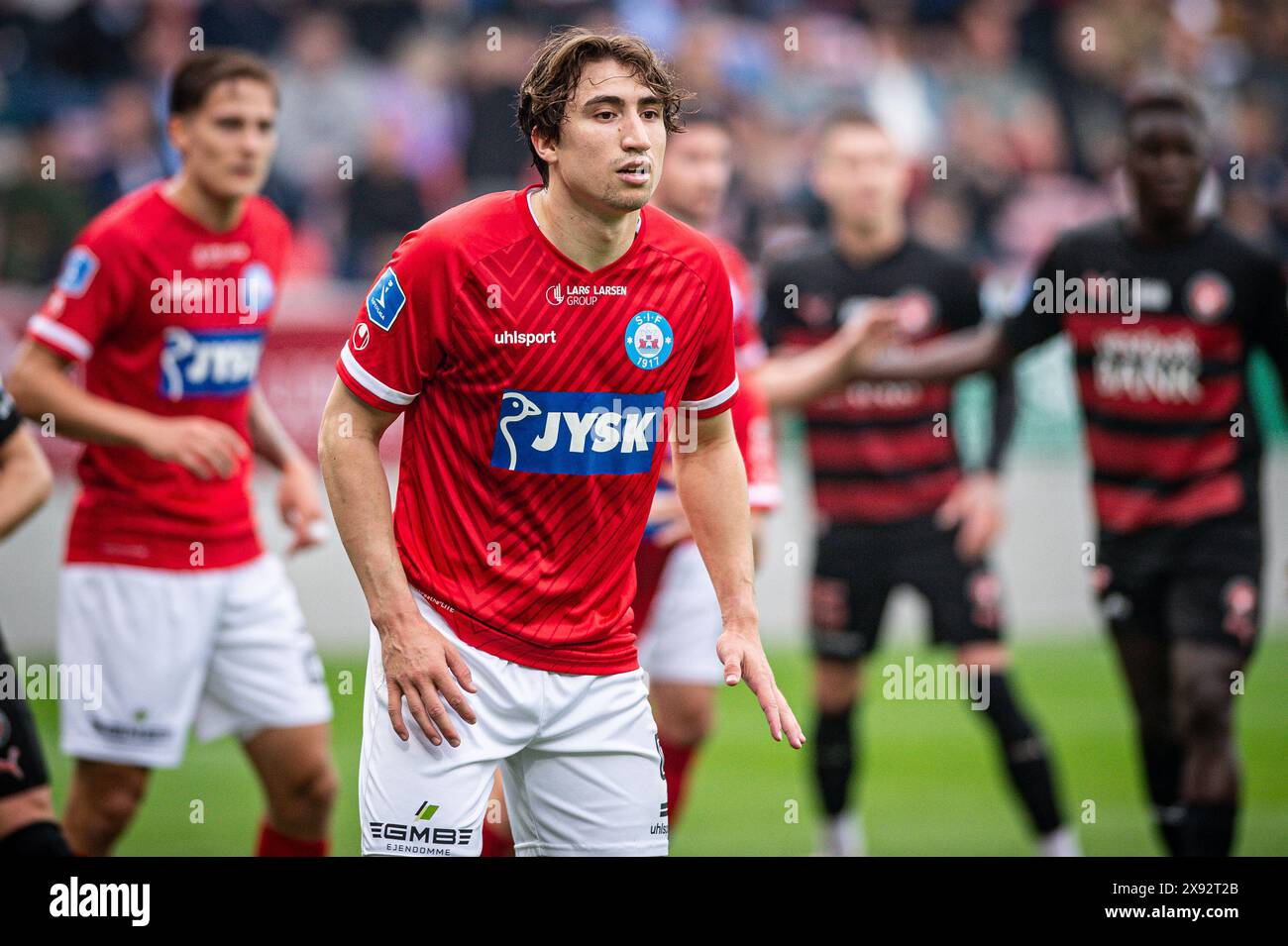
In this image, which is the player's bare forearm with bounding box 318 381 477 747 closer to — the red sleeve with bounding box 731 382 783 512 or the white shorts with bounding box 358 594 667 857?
the white shorts with bounding box 358 594 667 857

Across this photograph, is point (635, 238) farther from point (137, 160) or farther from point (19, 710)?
point (137, 160)

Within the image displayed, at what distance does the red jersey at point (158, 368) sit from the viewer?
572 centimetres

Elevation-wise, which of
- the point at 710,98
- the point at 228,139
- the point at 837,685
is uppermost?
the point at 710,98

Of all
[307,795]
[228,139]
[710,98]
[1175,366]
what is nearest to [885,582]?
[1175,366]

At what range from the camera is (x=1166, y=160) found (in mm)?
6422

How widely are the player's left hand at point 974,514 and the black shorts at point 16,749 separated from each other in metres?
4.11

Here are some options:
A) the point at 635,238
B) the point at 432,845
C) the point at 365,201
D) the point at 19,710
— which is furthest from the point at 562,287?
the point at 365,201

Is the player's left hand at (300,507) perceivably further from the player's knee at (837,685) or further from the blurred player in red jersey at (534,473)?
the player's knee at (837,685)

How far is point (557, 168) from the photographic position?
4.04m

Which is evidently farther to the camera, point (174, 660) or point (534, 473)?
point (174, 660)

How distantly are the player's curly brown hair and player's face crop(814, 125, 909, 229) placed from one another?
3771 millimetres

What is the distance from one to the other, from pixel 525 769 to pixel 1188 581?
3.10 meters

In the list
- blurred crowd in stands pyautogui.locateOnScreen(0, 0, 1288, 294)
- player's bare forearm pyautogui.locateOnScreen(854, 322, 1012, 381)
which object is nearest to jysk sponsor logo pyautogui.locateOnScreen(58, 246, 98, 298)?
player's bare forearm pyautogui.locateOnScreen(854, 322, 1012, 381)

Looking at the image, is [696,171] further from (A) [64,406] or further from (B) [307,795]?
(B) [307,795]
